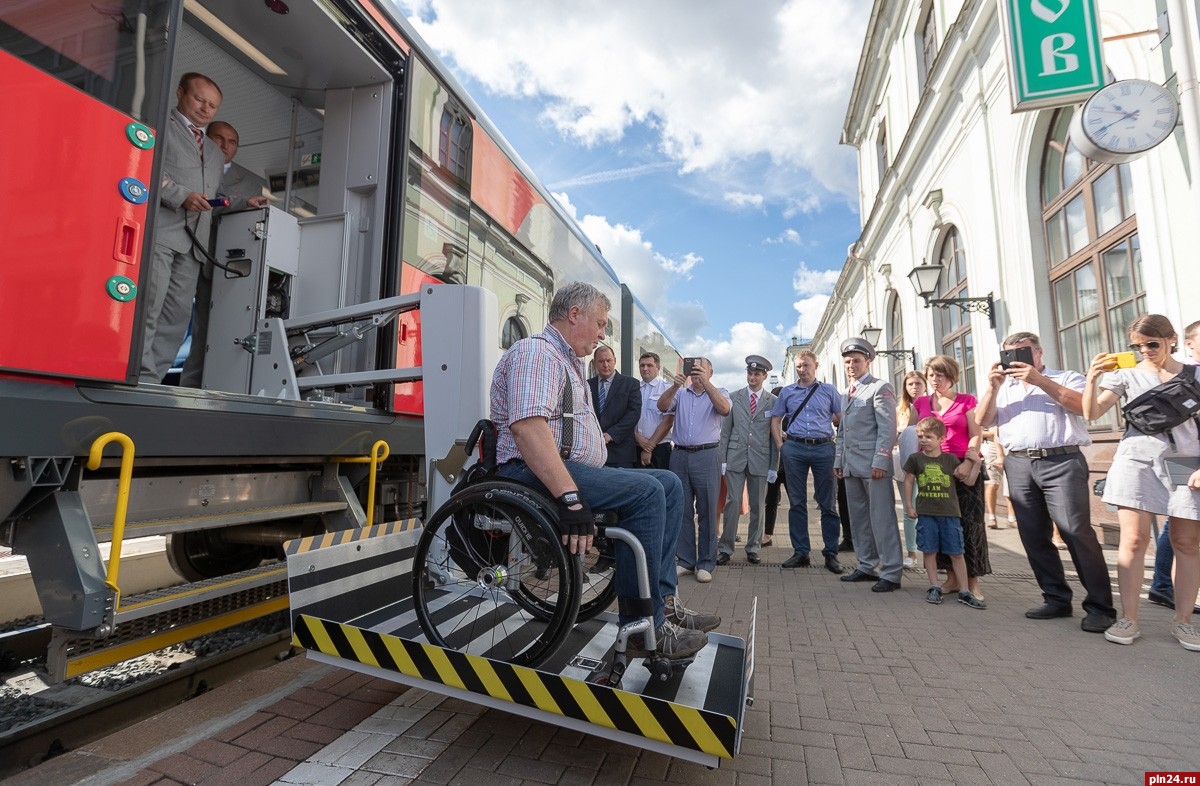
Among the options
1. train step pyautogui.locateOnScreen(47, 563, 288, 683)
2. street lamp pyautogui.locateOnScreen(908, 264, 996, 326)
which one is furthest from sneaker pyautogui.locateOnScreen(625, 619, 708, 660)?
street lamp pyautogui.locateOnScreen(908, 264, 996, 326)

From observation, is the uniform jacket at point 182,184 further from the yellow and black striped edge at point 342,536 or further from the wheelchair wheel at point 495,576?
the wheelchair wheel at point 495,576

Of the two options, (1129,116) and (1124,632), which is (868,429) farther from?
(1129,116)

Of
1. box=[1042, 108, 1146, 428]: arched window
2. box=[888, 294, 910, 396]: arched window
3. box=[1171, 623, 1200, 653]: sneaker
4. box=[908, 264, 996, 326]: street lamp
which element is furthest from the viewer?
box=[888, 294, 910, 396]: arched window

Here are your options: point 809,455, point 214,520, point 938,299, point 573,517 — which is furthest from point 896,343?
point 214,520

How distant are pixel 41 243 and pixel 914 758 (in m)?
3.17

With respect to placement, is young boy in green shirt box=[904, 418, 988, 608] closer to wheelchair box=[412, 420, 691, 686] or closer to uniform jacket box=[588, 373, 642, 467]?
uniform jacket box=[588, 373, 642, 467]

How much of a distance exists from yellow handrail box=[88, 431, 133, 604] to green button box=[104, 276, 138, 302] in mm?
454

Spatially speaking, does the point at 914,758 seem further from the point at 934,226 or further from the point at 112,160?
the point at 934,226

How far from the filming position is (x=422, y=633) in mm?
2311

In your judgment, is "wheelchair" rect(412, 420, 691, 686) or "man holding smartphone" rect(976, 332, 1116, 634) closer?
"wheelchair" rect(412, 420, 691, 686)

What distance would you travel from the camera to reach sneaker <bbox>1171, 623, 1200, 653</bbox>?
3115mm

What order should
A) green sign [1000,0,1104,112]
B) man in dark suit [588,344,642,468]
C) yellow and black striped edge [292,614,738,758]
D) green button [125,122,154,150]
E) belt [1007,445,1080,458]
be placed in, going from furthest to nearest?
green sign [1000,0,1104,112] → man in dark suit [588,344,642,468] → belt [1007,445,1080,458] → green button [125,122,154,150] → yellow and black striped edge [292,614,738,758]

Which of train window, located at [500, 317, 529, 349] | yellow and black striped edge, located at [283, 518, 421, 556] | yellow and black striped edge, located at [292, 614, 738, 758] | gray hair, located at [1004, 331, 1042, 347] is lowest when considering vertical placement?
yellow and black striped edge, located at [292, 614, 738, 758]

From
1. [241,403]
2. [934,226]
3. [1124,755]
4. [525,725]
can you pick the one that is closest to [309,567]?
[241,403]
